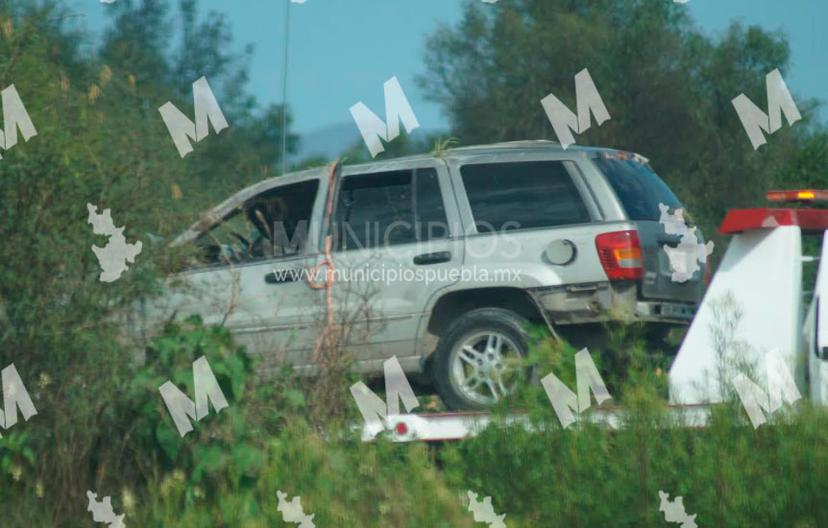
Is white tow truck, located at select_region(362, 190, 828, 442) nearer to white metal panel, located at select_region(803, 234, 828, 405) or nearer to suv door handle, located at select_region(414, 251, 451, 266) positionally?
Result: white metal panel, located at select_region(803, 234, 828, 405)

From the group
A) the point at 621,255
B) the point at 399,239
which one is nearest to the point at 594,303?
the point at 621,255

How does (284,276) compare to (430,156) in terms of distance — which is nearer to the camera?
(284,276)

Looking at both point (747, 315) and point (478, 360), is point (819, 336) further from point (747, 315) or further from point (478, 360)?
point (478, 360)

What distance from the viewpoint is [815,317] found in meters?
6.16

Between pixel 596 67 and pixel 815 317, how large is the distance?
31592 millimetres

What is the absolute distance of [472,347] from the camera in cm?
907

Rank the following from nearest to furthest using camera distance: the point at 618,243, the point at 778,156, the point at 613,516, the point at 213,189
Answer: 1. the point at 613,516
2. the point at 213,189
3. the point at 618,243
4. the point at 778,156

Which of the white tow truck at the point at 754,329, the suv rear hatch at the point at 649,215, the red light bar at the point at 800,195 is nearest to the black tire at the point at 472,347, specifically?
the suv rear hatch at the point at 649,215

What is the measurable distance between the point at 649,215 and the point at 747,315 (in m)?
3.18

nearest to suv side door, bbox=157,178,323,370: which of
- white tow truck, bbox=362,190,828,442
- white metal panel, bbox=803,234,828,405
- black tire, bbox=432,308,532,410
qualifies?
black tire, bbox=432,308,532,410

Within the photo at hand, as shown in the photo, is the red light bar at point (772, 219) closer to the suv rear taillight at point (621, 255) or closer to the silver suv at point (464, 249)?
the silver suv at point (464, 249)

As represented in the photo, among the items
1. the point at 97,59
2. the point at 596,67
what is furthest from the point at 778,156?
the point at 97,59

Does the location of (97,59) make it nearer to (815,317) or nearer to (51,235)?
(51,235)

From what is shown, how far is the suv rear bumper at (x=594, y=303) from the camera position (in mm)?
8906
